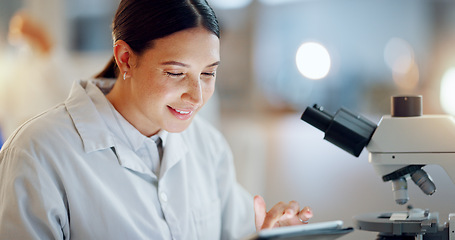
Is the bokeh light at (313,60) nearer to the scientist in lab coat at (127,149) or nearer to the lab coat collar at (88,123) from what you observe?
the scientist in lab coat at (127,149)

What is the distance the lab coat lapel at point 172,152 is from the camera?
4.09 feet

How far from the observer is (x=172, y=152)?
1279 millimetres

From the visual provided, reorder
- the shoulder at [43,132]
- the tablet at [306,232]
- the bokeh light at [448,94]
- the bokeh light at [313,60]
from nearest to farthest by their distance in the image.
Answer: the tablet at [306,232] < the shoulder at [43,132] < the bokeh light at [448,94] < the bokeh light at [313,60]

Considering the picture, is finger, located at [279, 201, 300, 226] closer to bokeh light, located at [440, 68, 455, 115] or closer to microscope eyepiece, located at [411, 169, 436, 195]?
microscope eyepiece, located at [411, 169, 436, 195]

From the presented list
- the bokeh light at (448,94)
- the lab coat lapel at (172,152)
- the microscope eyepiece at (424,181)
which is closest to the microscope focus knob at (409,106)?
the microscope eyepiece at (424,181)

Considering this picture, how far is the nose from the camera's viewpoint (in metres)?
1.11

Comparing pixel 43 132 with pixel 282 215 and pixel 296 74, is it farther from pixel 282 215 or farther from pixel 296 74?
pixel 296 74

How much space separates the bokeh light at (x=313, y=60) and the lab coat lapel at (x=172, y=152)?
5.94 ft

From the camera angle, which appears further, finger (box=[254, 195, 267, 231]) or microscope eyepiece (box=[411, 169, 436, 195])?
finger (box=[254, 195, 267, 231])

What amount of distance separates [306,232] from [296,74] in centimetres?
267

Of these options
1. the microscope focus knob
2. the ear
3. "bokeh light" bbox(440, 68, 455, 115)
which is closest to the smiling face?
the ear

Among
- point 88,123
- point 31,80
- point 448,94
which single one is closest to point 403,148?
point 88,123

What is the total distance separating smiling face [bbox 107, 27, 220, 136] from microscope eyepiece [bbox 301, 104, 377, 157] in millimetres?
Result: 246

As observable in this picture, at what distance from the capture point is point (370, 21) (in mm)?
3201
